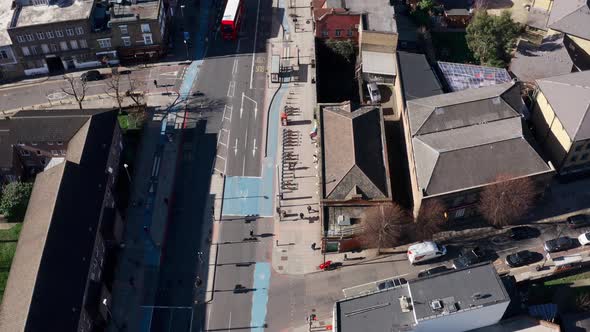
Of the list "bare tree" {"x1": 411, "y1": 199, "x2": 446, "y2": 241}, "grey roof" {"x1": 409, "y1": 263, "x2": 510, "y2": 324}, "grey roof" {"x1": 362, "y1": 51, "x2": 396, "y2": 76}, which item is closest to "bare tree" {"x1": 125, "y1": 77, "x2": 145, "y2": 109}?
"grey roof" {"x1": 362, "y1": 51, "x2": 396, "y2": 76}

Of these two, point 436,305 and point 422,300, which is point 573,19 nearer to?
point 422,300

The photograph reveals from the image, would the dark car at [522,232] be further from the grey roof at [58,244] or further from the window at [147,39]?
the window at [147,39]

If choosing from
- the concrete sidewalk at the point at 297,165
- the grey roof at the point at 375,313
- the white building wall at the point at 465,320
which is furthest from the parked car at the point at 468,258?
the concrete sidewalk at the point at 297,165

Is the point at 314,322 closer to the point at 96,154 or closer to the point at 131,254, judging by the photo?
the point at 131,254

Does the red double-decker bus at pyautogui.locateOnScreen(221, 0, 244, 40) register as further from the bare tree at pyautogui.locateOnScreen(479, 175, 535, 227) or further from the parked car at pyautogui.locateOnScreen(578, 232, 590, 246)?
the parked car at pyautogui.locateOnScreen(578, 232, 590, 246)

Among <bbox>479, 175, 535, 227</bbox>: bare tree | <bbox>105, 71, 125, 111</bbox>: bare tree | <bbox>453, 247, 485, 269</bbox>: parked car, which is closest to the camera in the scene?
<bbox>453, 247, 485, 269</bbox>: parked car

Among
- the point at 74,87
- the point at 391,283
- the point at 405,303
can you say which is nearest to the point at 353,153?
the point at 391,283
